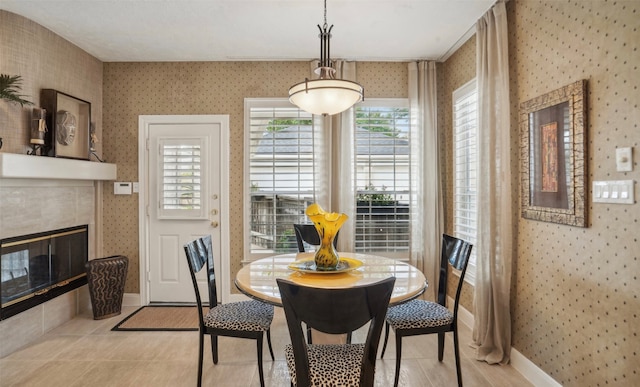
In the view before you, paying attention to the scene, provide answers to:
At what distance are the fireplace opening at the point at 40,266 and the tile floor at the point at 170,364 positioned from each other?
0.37 meters

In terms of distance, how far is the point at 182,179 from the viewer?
149 inches

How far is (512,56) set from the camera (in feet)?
8.35

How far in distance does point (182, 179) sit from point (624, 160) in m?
3.66

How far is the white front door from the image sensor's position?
3.79 metres

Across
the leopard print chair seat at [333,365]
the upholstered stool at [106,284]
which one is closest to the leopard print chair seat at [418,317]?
the leopard print chair seat at [333,365]

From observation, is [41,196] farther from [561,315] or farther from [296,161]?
[561,315]

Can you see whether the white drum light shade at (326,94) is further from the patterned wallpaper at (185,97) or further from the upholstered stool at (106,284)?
the upholstered stool at (106,284)

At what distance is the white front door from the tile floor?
37.5 inches

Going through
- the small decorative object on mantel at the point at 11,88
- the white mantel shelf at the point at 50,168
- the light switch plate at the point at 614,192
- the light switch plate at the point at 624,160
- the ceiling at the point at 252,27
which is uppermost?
the ceiling at the point at 252,27

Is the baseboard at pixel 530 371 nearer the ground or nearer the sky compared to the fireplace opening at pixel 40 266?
nearer the ground

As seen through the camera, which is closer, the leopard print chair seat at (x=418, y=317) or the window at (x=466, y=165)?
the leopard print chair seat at (x=418, y=317)

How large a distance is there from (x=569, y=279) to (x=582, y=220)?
382mm

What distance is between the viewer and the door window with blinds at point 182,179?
379cm

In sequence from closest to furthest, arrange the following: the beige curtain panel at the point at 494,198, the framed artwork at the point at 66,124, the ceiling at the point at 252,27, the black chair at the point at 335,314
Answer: the black chair at the point at 335,314
the beige curtain panel at the point at 494,198
the ceiling at the point at 252,27
the framed artwork at the point at 66,124
